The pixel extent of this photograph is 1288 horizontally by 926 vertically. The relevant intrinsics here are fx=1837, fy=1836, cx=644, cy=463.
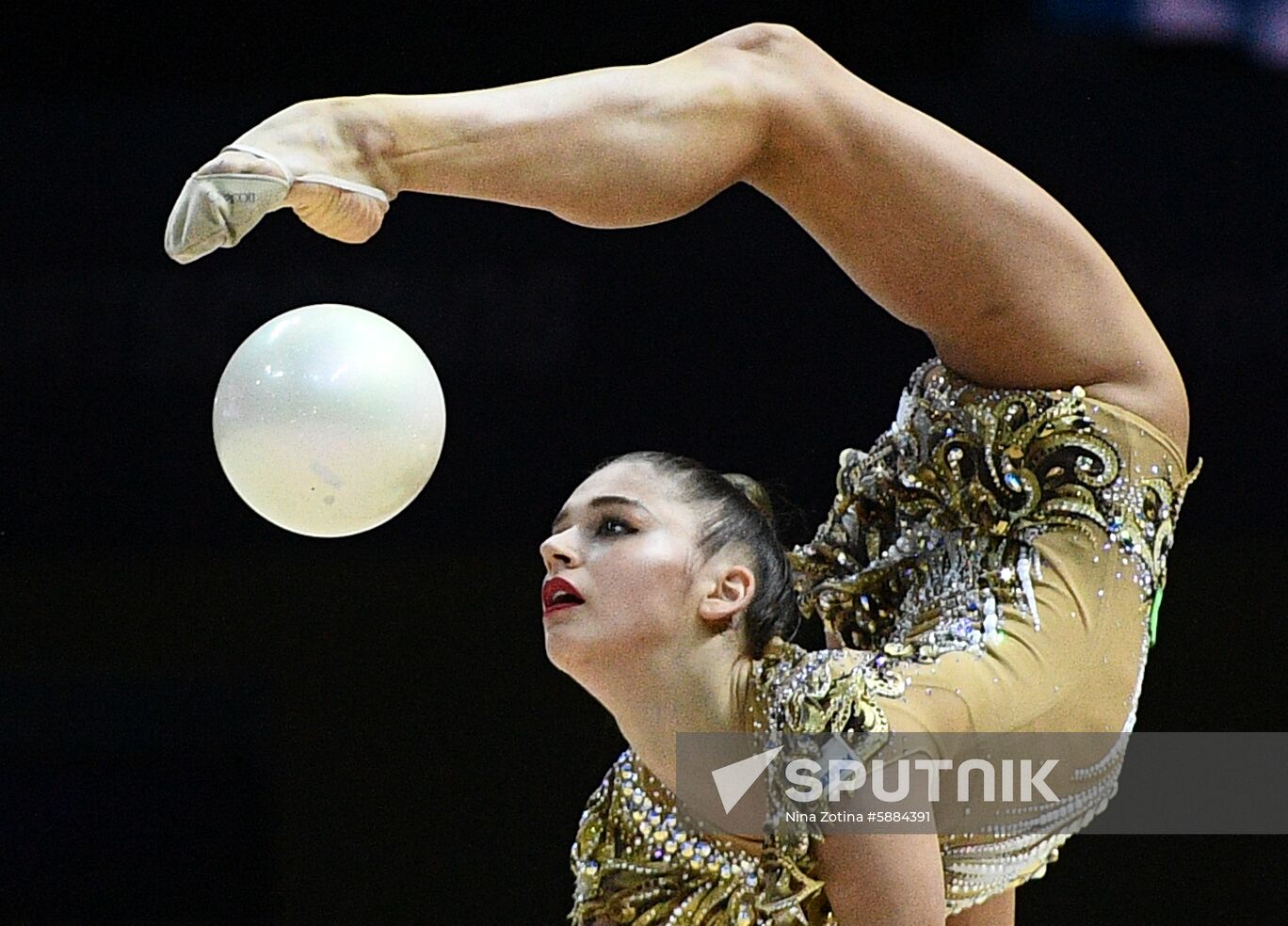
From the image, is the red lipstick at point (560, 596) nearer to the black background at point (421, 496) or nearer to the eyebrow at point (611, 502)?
the eyebrow at point (611, 502)

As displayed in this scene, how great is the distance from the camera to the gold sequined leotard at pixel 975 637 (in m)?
1.48

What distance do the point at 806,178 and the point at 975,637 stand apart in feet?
1.32

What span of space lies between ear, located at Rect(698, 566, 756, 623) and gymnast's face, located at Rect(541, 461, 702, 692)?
0.5 inches

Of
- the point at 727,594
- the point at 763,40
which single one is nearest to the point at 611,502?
the point at 727,594

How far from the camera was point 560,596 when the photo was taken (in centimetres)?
156

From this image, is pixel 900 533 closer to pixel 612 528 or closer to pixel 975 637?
pixel 975 637

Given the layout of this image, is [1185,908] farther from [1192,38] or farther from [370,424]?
[370,424]

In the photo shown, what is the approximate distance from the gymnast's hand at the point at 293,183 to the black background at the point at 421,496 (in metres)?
1.03

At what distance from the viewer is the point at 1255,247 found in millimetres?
2395

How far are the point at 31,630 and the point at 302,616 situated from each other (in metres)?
0.34

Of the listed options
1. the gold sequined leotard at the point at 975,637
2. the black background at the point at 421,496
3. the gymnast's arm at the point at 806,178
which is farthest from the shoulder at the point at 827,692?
the black background at the point at 421,496

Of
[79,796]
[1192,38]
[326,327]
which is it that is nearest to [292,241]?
[79,796]

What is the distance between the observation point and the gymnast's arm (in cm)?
129

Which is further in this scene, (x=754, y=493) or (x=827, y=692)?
(x=754, y=493)
